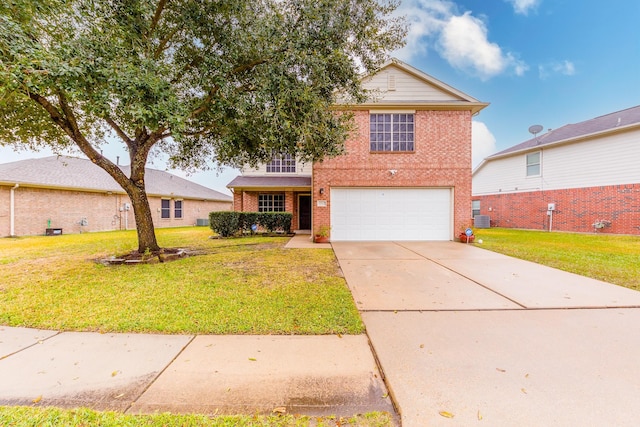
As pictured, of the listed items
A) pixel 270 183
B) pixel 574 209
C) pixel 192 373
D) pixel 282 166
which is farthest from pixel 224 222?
pixel 574 209

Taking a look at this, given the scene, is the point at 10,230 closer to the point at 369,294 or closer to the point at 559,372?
the point at 369,294

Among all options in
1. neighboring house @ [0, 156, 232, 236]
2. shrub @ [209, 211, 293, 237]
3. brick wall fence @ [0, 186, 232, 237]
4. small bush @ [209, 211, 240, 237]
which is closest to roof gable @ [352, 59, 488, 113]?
shrub @ [209, 211, 293, 237]

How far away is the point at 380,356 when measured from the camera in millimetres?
2496

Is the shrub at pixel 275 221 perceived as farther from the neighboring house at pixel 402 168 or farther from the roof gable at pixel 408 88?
the roof gable at pixel 408 88

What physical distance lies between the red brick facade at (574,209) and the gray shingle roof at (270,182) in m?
13.9

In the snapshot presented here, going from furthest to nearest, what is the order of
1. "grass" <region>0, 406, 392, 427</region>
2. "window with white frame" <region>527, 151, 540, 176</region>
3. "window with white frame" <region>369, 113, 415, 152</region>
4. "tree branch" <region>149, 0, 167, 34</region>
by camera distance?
"window with white frame" <region>527, 151, 540, 176</region> < "window with white frame" <region>369, 113, 415, 152</region> < "tree branch" <region>149, 0, 167, 34</region> < "grass" <region>0, 406, 392, 427</region>

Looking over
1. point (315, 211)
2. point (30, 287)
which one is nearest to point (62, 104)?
point (30, 287)

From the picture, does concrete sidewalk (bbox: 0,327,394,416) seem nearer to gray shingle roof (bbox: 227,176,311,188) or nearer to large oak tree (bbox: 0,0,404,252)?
large oak tree (bbox: 0,0,404,252)

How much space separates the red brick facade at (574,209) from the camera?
38.9 feet

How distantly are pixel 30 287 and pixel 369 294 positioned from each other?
19.7ft

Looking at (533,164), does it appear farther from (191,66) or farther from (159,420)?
(159,420)

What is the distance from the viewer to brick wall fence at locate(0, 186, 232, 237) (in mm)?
12547

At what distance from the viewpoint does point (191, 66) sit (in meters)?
6.60

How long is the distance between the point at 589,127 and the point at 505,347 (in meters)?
18.4
